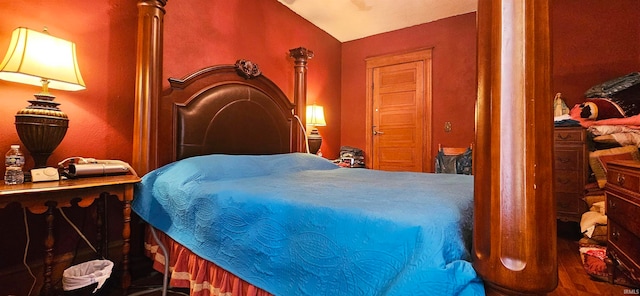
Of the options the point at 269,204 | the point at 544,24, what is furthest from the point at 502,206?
the point at 269,204

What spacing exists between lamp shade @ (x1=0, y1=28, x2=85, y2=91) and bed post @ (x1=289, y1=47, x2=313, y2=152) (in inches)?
76.4

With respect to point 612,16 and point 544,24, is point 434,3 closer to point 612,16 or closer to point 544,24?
point 612,16

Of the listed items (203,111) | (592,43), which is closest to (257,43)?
(203,111)

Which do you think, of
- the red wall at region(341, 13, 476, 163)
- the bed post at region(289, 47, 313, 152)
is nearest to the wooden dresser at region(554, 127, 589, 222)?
the red wall at region(341, 13, 476, 163)

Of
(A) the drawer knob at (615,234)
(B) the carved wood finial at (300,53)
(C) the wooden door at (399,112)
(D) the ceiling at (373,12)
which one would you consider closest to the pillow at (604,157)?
(A) the drawer knob at (615,234)

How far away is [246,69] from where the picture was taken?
8.09 ft

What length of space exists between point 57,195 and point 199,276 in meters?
0.70

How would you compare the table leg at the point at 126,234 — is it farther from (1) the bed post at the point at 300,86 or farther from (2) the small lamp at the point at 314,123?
(2) the small lamp at the point at 314,123

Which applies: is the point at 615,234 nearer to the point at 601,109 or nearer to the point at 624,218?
the point at 624,218

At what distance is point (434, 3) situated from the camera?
3287 mm

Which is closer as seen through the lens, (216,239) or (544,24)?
(544,24)

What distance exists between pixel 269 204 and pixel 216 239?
1.11 feet

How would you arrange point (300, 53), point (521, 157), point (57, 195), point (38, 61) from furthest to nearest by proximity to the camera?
point (300, 53) < point (38, 61) < point (57, 195) < point (521, 157)

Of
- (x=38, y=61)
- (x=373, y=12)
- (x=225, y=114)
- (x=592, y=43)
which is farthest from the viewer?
(x=373, y=12)
